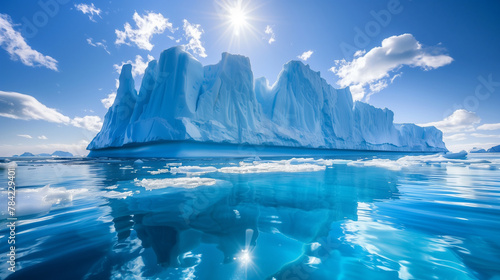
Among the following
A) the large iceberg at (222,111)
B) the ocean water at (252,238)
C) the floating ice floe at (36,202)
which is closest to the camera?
the ocean water at (252,238)

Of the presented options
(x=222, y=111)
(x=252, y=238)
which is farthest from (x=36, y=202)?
(x=222, y=111)

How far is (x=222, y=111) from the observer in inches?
936

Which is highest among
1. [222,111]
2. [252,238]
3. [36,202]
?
[222,111]

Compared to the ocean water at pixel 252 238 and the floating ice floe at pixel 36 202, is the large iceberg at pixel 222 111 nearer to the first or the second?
the floating ice floe at pixel 36 202

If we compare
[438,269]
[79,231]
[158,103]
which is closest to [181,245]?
[79,231]

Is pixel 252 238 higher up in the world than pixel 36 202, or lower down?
lower down

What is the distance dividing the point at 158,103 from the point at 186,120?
5.51 meters

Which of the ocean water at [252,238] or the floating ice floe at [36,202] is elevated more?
the floating ice floe at [36,202]

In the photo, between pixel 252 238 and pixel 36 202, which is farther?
pixel 36 202

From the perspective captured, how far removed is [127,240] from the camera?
90.8 inches

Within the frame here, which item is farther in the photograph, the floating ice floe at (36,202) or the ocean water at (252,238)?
the floating ice floe at (36,202)

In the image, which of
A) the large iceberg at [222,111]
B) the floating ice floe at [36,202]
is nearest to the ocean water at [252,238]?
the floating ice floe at [36,202]

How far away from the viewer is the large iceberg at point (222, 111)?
22.0 metres

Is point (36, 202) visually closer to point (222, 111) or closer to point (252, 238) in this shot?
point (252, 238)
